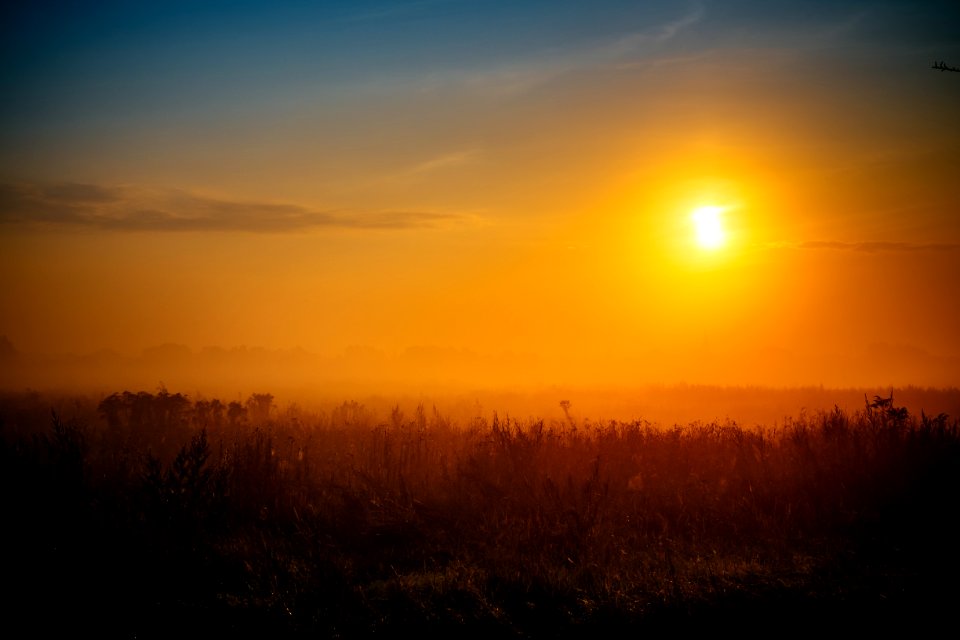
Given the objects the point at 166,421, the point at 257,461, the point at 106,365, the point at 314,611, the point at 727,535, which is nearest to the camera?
the point at 314,611

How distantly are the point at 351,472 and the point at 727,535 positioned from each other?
5.66 meters

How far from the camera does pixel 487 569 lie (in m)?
6.52

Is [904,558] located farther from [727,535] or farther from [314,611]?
[314,611]

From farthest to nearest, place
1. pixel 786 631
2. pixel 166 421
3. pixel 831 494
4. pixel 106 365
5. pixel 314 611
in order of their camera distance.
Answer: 1. pixel 106 365
2. pixel 166 421
3. pixel 831 494
4. pixel 314 611
5. pixel 786 631

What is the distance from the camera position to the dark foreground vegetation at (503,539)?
18.1ft

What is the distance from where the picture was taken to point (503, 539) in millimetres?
7562

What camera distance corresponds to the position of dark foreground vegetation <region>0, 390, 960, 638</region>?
5520 millimetres

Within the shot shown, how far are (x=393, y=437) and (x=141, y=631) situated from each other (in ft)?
26.1

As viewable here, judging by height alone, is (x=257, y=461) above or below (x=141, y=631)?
above

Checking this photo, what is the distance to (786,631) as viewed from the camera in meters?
5.24

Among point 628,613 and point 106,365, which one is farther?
point 106,365

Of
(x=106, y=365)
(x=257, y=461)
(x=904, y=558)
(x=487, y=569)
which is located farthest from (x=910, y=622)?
(x=106, y=365)

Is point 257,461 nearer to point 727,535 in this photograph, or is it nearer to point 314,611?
point 314,611

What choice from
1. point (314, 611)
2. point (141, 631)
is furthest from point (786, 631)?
point (141, 631)
